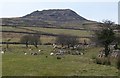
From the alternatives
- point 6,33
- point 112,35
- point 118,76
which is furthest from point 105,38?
point 6,33

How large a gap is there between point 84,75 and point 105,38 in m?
38.2

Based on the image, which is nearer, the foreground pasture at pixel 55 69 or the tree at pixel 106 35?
the foreground pasture at pixel 55 69

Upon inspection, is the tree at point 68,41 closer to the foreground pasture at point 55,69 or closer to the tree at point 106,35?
the tree at point 106,35

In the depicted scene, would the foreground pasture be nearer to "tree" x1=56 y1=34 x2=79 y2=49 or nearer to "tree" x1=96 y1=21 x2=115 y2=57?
"tree" x1=96 y1=21 x2=115 y2=57

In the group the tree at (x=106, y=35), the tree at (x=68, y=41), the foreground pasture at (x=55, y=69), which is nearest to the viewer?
the foreground pasture at (x=55, y=69)

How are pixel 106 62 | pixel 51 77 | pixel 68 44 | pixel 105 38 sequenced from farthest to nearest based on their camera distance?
pixel 68 44 < pixel 105 38 < pixel 106 62 < pixel 51 77

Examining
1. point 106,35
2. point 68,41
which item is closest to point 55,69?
point 106,35

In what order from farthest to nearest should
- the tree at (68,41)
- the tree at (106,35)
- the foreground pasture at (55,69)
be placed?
1. the tree at (68,41)
2. the tree at (106,35)
3. the foreground pasture at (55,69)

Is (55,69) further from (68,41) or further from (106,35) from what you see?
(68,41)

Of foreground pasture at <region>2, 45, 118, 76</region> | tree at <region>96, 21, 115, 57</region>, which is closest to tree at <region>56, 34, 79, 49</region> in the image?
tree at <region>96, 21, 115, 57</region>

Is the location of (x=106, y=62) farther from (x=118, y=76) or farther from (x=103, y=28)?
(x=103, y=28)

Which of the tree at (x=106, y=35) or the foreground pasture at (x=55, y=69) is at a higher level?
the tree at (x=106, y=35)

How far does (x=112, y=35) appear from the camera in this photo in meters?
69.2

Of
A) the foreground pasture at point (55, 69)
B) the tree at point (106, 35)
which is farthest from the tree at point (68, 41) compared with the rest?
the foreground pasture at point (55, 69)
